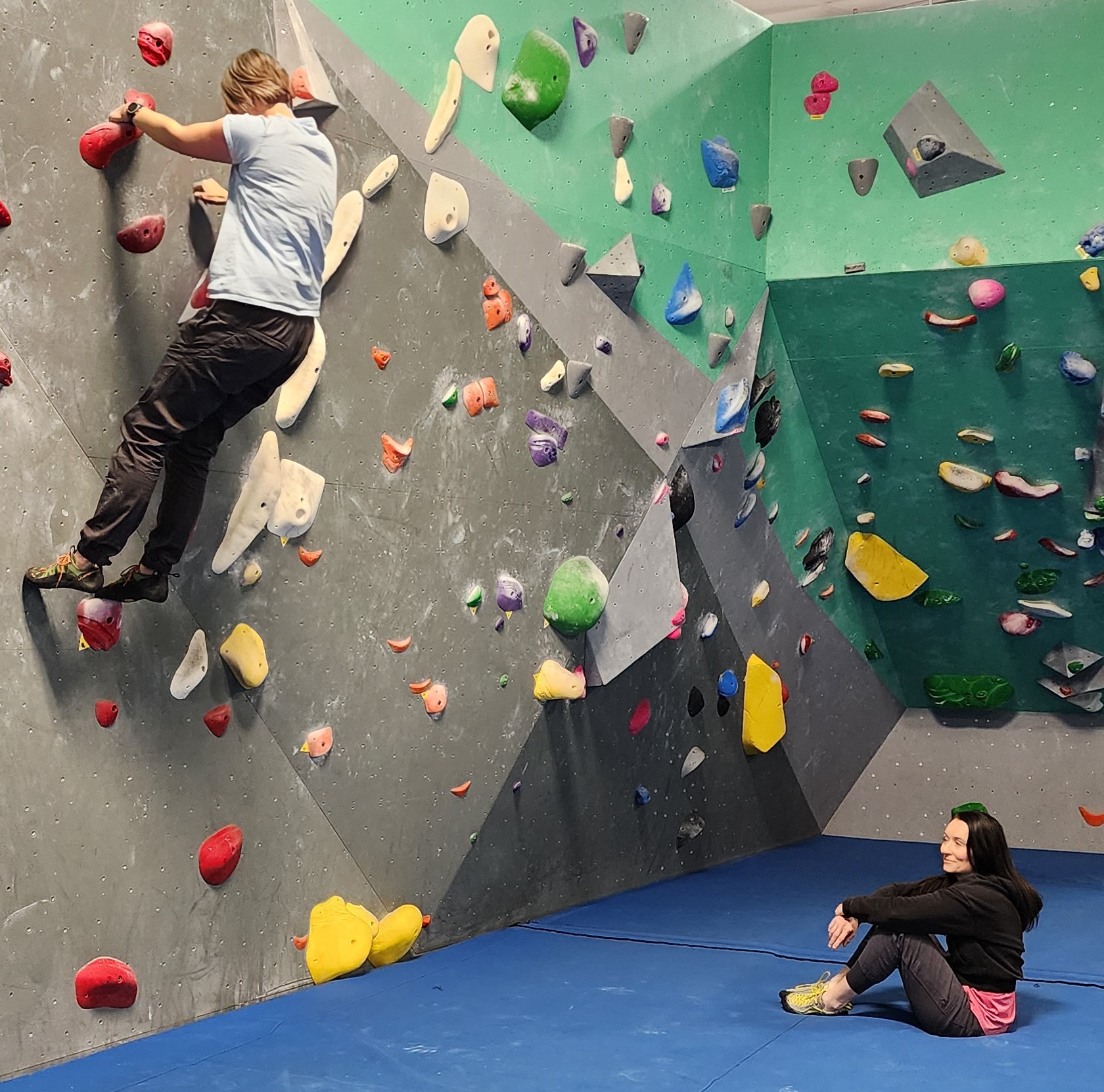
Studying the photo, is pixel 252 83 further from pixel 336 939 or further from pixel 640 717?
pixel 640 717

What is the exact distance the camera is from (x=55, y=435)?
2.91 metres

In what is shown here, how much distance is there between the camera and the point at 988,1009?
3.31m

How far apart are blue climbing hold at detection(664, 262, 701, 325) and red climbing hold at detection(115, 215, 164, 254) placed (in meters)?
2.13

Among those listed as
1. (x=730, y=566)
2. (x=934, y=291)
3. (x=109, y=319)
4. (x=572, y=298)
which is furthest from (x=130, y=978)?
(x=934, y=291)

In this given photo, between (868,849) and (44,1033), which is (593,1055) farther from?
(868,849)

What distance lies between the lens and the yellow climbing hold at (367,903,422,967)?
382 cm

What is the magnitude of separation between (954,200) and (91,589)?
335cm

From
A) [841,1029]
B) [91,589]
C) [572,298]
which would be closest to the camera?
[91,589]

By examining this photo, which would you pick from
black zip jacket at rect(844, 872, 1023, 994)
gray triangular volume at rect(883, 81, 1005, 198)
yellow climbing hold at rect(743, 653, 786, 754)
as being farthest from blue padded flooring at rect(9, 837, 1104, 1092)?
gray triangular volume at rect(883, 81, 1005, 198)

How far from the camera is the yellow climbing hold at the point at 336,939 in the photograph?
142 inches

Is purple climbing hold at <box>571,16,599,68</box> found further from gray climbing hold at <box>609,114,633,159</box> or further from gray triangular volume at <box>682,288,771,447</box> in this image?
gray triangular volume at <box>682,288,771,447</box>

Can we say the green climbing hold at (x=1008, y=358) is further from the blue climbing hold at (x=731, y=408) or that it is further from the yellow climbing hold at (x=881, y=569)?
the yellow climbing hold at (x=881, y=569)

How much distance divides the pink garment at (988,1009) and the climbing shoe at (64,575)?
6.93ft

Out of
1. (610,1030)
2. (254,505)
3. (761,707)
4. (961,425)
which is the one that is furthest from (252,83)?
(761,707)
